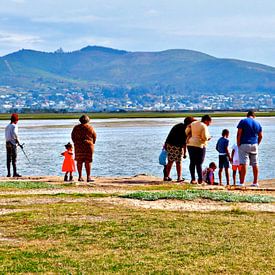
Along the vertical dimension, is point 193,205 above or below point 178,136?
below

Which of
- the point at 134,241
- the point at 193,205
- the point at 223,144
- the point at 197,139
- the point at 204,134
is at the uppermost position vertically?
the point at 204,134

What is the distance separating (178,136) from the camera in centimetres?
2258

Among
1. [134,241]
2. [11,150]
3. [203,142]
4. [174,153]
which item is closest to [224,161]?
[174,153]

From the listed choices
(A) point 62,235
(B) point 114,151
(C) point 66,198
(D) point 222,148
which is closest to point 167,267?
(A) point 62,235

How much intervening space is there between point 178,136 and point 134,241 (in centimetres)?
1105

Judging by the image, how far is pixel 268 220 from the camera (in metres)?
13.9

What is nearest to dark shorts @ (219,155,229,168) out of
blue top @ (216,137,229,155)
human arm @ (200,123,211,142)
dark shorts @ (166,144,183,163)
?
blue top @ (216,137,229,155)

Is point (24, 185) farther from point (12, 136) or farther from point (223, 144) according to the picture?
point (223, 144)

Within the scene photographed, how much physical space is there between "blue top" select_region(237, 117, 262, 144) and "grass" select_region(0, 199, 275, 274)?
21.0 ft

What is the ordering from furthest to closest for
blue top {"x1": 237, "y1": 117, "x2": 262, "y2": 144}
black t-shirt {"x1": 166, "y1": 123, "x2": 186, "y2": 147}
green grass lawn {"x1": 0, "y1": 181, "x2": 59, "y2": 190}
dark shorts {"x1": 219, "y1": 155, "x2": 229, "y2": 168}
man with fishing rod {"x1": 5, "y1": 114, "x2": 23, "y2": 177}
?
man with fishing rod {"x1": 5, "y1": 114, "x2": 23, "y2": 177} → dark shorts {"x1": 219, "y1": 155, "x2": 229, "y2": 168} → black t-shirt {"x1": 166, "y1": 123, "x2": 186, "y2": 147} → blue top {"x1": 237, "y1": 117, "x2": 262, "y2": 144} → green grass lawn {"x1": 0, "y1": 181, "x2": 59, "y2": 190}

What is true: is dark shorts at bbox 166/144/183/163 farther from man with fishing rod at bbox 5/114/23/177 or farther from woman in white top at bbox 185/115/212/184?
man with fishing rod at bbox 5/114/23/177

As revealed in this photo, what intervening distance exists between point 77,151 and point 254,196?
23.2 ft

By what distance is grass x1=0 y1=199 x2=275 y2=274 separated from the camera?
9.99 m

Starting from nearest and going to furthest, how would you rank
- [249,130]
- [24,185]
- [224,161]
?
[24,185] < [249,130] < [224,161]
